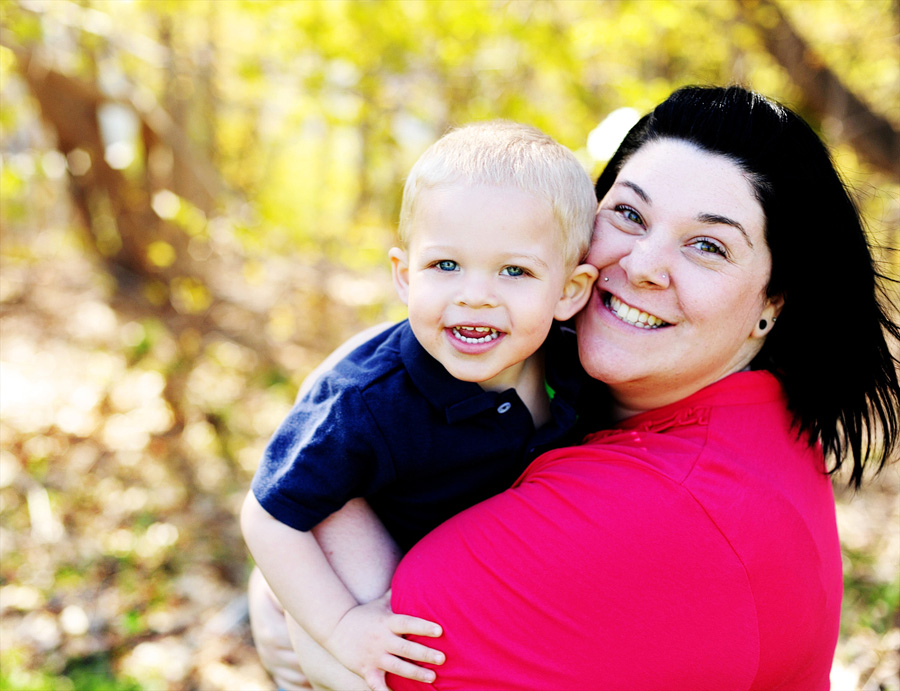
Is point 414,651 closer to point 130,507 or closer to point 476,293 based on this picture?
point 476,293

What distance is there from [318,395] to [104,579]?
297 cm

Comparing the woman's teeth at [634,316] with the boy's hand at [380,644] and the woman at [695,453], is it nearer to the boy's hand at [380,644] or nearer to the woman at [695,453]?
the woman at [695,453]

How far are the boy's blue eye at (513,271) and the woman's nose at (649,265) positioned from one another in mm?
271

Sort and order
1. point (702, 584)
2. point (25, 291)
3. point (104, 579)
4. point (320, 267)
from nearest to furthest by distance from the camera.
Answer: point (702, 584) → point (104, 579) → point (320, 267) → point (25, 291)

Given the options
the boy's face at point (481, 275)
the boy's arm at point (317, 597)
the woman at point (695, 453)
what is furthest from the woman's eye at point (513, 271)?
the boy's arm at point (317, 597)

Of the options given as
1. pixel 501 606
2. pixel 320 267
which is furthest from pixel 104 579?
pixel 501 606

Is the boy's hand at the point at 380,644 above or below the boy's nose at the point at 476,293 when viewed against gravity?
below

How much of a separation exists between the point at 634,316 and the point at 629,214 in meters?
0.26

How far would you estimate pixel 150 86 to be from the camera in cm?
558

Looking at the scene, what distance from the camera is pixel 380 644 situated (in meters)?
1.69

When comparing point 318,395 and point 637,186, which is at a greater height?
point 637,186

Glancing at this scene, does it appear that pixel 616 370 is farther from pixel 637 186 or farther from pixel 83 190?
pixel 83 190

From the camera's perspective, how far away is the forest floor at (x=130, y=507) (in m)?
3.56

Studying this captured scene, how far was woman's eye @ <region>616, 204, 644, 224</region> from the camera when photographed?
1845mm
